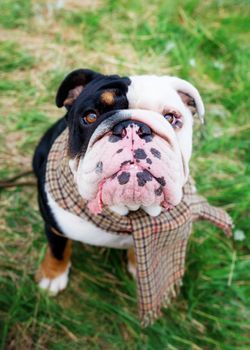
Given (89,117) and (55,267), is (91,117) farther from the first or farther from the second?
(55,267)

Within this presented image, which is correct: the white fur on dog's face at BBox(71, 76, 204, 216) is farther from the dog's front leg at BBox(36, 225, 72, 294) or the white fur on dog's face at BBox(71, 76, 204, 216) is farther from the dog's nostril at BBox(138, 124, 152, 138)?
the dog's front leg at BBox(36, 225, 72, 294)

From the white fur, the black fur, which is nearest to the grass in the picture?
the black fur

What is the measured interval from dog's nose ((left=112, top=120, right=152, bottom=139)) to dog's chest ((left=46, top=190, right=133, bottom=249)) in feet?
1.41

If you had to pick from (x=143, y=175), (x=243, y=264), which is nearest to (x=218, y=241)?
(x=243, y=264)

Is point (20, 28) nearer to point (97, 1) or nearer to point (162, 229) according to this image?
point (97, 1)

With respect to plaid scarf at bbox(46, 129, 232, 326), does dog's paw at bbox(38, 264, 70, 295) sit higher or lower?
A: lower

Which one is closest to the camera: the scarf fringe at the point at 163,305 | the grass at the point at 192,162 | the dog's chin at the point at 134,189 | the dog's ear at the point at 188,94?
the dog's chin at the point at 134,189

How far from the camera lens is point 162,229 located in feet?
5.10

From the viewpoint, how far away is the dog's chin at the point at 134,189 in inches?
46.3

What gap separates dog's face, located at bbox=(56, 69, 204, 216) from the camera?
3.88 feet

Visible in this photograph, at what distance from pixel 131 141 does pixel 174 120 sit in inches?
10.2

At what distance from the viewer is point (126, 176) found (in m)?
1.17

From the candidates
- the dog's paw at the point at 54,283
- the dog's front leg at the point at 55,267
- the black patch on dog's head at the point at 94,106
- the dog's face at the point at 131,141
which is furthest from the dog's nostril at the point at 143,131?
the dog's paw at the point at 54,283

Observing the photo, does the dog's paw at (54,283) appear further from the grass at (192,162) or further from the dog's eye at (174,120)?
the dog's eye at (174,120)
